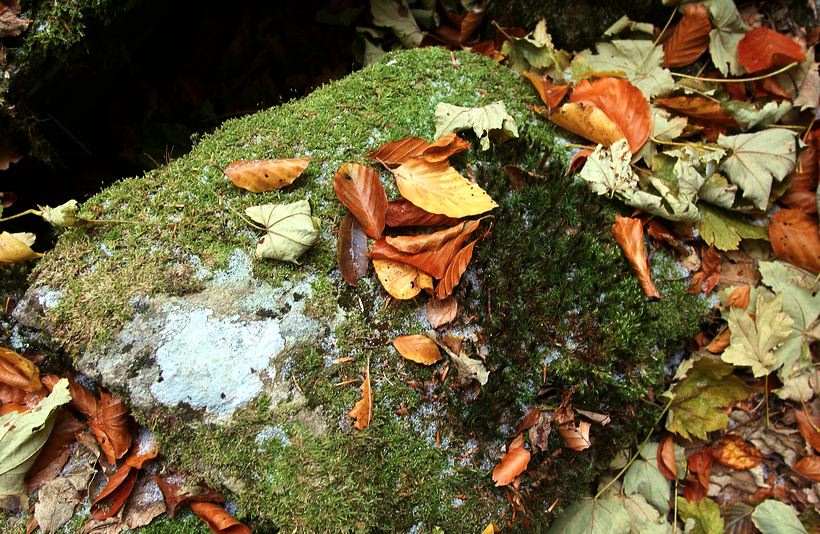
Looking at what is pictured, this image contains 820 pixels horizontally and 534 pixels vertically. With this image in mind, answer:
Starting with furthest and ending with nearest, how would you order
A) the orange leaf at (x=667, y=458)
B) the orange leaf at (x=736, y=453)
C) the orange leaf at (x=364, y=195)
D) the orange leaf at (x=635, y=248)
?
the orange leaf at (x=736, y=453) → the orange leaf at (x=667, y=458) → the orange leaf at (x=635, y=248) → the orange leaf at (x=364, y=195)

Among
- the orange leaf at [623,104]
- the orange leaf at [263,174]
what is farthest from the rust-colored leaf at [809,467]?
the orange leaf at [263,174]

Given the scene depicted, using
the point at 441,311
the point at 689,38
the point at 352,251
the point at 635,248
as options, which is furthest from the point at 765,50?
the point at 352,251

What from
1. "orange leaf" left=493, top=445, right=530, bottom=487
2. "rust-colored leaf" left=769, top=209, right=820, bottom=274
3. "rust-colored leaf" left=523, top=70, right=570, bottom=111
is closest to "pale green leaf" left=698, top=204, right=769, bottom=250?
"rust-colored leaf" left=769, top=209, right=820, bottom=274

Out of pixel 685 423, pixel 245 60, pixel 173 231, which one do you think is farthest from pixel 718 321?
pixel 245 60

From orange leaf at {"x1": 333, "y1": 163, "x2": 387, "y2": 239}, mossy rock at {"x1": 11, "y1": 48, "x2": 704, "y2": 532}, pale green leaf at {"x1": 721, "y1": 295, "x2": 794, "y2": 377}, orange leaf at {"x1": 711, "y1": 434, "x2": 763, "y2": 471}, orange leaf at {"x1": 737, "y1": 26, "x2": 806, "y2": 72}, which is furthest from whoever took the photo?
orange leaf at {"x1": 737, "y1": 26, "x2": 806, "y2": 72}

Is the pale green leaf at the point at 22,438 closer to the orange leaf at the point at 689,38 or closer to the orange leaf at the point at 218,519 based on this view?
the orange leaf at the point at 218,519

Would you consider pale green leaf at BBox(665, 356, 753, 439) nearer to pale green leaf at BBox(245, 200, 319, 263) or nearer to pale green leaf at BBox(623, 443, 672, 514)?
pale green leaf at BBox(623, 443, 672, 514)
